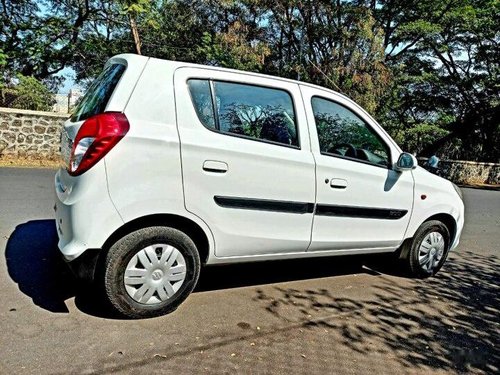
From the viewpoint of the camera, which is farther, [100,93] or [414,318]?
[414,318]

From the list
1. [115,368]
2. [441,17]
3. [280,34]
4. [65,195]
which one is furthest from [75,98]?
Answer: [441,17]

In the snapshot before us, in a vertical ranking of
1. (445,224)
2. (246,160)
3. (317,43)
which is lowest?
(445,224)

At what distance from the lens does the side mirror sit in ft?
13.1

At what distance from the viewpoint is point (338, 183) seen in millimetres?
3695

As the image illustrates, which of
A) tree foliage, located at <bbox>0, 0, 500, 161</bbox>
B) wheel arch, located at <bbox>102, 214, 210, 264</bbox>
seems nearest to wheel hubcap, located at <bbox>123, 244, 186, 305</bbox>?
wheel arch, located at <bbox>102, 214, 210, 264</bbox>

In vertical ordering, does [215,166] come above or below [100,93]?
below

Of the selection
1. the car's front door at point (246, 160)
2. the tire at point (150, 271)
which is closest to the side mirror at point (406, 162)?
the car's front door at point (246, 160)

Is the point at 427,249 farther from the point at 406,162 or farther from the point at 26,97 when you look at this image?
the point at 26,97

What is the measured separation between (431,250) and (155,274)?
10.0 feet

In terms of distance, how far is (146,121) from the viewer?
2.95 meters

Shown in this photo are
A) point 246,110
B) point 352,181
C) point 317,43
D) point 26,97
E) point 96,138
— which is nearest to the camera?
point 96,138

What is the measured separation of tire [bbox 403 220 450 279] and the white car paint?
1.96ft

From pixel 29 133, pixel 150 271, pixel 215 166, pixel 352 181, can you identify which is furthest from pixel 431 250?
pixel 29 133

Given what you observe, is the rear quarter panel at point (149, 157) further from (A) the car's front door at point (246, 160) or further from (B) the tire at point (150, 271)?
(B) the tire at point (150, 271)
